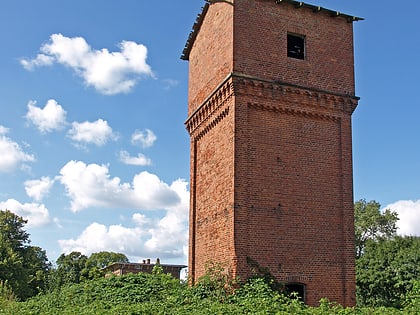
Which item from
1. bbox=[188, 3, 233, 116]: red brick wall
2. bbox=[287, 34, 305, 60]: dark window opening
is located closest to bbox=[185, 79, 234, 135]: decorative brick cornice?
bbox=[188, 3, 233, 116]: red brick wall

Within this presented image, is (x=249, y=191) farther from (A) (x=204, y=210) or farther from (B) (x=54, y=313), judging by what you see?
(B) (x=54, y=313)

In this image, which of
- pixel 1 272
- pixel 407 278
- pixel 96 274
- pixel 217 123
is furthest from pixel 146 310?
pixel 1 272

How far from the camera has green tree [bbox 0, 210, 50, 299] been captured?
44.1 meters

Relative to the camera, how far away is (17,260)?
4559cm

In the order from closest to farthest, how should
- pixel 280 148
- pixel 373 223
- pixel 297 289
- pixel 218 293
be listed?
pixel 218 293, pixel 297 289, pixel 280 148, pixel 373 223

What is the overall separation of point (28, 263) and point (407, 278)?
117ft

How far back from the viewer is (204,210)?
61.0 ft

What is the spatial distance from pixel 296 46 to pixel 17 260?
117 feet

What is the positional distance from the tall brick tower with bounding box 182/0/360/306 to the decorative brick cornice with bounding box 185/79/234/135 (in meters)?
0.04

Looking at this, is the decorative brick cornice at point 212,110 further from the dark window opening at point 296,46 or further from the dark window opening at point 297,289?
the dark window opening at point 297,289

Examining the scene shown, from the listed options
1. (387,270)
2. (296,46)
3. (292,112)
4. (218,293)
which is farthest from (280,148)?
(387,270)

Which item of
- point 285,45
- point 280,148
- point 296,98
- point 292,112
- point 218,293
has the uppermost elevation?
point 285,45

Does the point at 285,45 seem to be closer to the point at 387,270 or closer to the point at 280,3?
the point at 280,3

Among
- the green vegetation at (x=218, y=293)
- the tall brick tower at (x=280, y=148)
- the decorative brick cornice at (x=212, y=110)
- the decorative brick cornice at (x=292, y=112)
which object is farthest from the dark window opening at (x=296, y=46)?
the green vegetation at (x=218, y=293)
